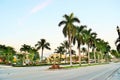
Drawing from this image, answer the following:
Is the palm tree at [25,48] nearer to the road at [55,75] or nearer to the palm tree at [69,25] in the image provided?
the palm tree at [69,25]

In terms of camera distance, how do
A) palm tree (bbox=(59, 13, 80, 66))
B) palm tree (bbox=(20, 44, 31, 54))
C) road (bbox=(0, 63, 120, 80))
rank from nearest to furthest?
1. road (bbox=(0, 63, 120, 80))
2. palm tree (bbox=(59, 13, 80, 66))
3. palm tree (bbox=(20, 44, 31, 54))

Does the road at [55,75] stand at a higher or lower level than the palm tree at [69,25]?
lower

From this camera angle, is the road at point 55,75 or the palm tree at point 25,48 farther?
the palm tree at point 25,48

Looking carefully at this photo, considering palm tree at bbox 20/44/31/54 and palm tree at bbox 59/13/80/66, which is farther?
palm tree at bbox 20/44/31/54

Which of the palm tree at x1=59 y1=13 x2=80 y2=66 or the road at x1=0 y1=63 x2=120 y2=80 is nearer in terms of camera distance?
the road at x1=0 y1=63 x2=120 y2=80

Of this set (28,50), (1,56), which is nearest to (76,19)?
(1,56)

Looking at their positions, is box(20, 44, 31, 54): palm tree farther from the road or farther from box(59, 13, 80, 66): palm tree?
the road

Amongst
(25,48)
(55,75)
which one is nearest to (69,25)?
(55,75)

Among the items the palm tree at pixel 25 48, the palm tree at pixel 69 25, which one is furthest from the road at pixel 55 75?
Result: the palm tree at pixel 25 48

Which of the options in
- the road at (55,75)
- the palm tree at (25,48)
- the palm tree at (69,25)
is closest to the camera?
the road at (55,75)

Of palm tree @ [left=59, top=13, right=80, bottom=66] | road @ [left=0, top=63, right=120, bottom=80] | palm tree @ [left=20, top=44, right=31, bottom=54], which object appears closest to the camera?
road @ [left=0, top=63, right=120, bottom=80]

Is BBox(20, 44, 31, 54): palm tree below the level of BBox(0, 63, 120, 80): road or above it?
above

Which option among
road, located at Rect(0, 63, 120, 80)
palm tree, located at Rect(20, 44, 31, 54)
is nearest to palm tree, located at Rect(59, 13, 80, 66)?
road, located at Rect(0, 63, 120, 80)

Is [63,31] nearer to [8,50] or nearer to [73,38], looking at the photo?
[73,38]
